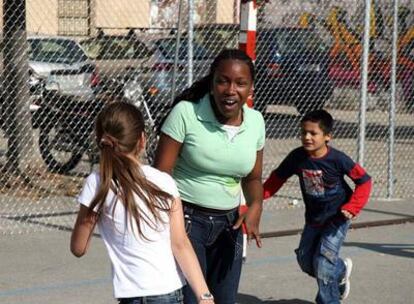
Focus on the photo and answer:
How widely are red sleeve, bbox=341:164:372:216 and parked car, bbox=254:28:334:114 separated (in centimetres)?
876

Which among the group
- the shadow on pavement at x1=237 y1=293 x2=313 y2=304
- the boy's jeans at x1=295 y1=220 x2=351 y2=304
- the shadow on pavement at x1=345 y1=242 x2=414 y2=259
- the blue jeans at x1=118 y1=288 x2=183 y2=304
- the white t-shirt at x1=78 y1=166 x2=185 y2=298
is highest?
the white t-shirt at x1=78 y1=166 x2=185 y2=298

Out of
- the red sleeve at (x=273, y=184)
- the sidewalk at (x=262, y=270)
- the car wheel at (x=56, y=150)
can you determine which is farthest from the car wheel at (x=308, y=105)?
the red sleeve at (x=273, y=184)

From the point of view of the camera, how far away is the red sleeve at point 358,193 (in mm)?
6184

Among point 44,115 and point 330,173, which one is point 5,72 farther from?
point 330,173

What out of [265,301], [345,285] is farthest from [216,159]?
[265,301]

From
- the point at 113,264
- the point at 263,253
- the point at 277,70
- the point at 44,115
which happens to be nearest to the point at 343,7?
the point at 277,70

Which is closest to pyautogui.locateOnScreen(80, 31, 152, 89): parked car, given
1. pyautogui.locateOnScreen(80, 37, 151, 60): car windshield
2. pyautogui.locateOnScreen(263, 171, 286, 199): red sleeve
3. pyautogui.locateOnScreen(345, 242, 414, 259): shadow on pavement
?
pyautogui.locateOnScreen(80, 37, 151, 60): car windshield

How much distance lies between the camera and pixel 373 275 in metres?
7.61

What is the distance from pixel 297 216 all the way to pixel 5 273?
3.43 meters

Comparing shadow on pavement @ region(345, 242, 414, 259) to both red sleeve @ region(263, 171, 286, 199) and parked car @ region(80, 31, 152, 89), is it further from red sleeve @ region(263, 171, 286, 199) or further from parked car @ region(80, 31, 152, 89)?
parked car @ region(80, 31, 152, 89)

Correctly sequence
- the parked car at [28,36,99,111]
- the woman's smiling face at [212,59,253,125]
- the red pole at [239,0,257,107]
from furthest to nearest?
the parked car at [28,36,99,111]
the red pole at [239,0,257,107]
the woman's smiling face at [212,59,253,125]

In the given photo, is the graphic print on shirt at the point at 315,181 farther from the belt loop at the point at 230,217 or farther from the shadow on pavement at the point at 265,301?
the belt loop at the point at 230,217

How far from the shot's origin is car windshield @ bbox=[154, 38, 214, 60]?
46.4ft

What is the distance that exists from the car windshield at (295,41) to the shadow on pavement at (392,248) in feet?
29.1
